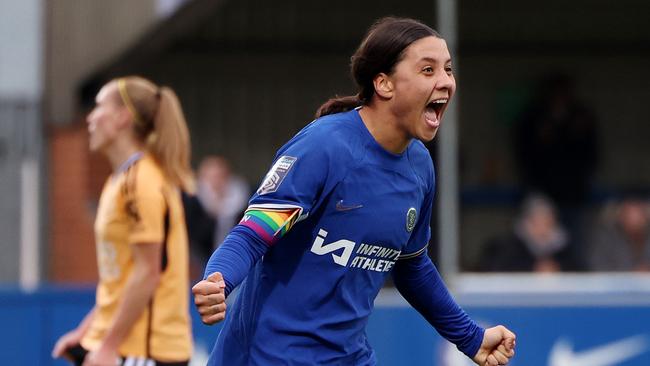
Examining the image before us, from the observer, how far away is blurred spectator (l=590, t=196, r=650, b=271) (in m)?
9.09

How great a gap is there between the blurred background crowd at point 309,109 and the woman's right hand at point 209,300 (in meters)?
5.78

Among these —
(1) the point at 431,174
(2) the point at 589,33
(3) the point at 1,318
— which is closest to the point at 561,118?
(2) the point at 589,33

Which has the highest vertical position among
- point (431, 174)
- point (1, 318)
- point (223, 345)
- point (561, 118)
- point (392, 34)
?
point (392, 34)

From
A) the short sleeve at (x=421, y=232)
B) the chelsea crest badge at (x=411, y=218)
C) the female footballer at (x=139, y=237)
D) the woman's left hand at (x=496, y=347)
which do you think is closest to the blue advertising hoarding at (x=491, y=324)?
the female footballer at (x=139, y=237)

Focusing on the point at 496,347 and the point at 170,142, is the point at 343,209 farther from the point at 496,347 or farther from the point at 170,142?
the point at 170,142

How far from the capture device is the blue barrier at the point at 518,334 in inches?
295

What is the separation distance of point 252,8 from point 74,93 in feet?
9.54

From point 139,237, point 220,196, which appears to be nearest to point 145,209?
point 139,237

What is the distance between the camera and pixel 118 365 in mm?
5109

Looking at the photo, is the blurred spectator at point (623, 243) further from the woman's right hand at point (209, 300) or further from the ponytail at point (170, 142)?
the woman's right hand at point (209, 300)

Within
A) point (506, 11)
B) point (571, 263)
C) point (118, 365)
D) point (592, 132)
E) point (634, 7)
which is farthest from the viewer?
point (506, 11)

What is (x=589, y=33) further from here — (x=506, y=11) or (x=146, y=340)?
(x=146, y=340)

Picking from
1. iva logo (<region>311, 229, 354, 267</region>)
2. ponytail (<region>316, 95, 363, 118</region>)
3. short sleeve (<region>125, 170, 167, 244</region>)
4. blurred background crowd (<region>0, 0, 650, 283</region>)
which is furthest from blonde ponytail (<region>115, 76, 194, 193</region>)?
blurred background crowd (<region>0, 0, 650, 283</region>)

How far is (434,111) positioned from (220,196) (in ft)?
21.2
